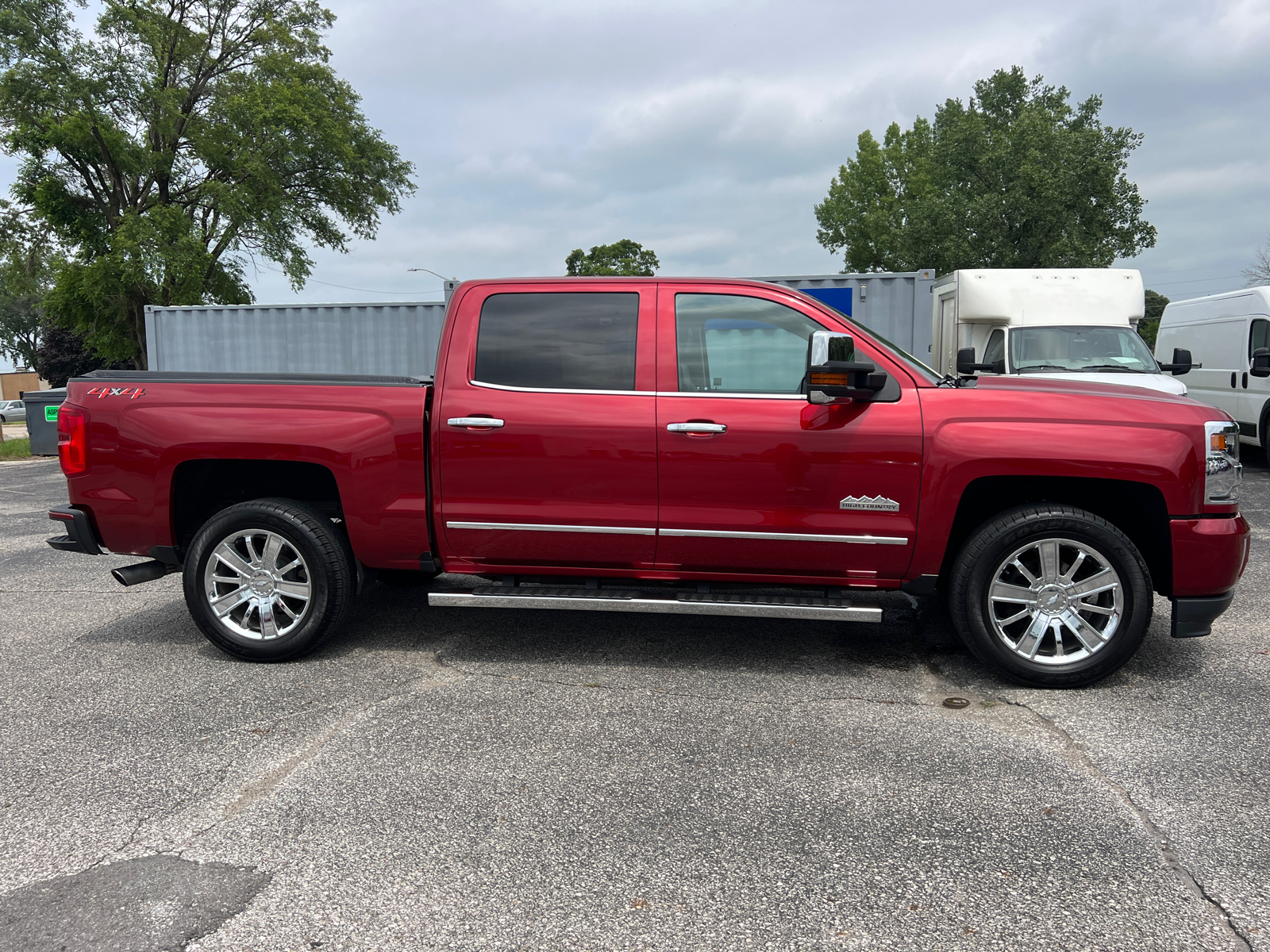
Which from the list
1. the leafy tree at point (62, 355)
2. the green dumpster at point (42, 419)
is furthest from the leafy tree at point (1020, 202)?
the leafy tree at point (62, 355)

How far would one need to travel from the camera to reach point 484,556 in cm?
464

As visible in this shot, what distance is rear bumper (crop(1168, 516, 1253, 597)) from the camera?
13.5ft

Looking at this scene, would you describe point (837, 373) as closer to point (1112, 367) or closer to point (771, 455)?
point (771, 455)

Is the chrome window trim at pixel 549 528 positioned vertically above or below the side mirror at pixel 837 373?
below

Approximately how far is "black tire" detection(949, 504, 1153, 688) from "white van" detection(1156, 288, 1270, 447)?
948cm

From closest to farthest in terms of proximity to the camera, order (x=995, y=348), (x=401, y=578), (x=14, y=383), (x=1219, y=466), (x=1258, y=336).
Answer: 1. (x=1219, y=466)
2. (x=401, y=578)
3. (x=995, y=348)
4. (x=1258, y=336)
5. (x=14, y=383)

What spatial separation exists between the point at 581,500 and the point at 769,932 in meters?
2.38

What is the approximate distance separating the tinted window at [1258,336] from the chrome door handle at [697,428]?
449 inches

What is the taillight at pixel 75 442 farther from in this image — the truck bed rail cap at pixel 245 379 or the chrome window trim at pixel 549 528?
the chrome window trim at pixel 549 528

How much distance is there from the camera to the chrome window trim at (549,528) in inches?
175

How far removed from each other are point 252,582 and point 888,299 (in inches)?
420

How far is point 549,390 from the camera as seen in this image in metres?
4.52

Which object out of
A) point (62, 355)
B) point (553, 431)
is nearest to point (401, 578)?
point (553, 431)

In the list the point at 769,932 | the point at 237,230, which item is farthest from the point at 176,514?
the point at 237,230
